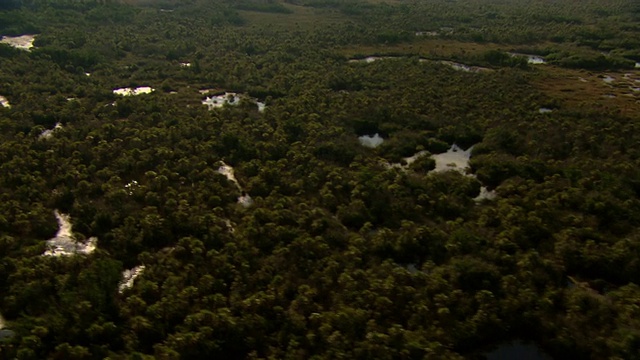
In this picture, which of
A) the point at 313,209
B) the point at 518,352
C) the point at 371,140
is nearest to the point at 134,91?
the point at 371,140

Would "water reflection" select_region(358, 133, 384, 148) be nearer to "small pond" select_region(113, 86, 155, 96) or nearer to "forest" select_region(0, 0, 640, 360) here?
"forest" select_region(0, 0, 640, 360)

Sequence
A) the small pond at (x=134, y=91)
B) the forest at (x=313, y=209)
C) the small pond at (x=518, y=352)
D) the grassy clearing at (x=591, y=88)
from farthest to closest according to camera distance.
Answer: the small pond at (x=134, y=91) < the grassy clearing at (x=591, y=88) < the small pond at (x=518, y=352) < the forest at (x=313, y=209)

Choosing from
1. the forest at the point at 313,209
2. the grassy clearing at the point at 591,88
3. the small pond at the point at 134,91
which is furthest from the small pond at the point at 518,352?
the small pond at the point at 134,91

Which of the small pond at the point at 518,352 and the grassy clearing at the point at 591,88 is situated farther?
the grassy clearing at the point at 591,88

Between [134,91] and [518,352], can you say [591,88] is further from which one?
[134,91]

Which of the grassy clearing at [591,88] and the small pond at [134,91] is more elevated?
the grassy clearing at [591,88]

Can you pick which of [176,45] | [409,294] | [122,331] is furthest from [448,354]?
[176,45]

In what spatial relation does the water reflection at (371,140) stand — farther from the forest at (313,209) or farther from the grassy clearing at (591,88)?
the grassy clearing at (591,88)

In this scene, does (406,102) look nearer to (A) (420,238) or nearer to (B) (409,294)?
(A) (420,238)

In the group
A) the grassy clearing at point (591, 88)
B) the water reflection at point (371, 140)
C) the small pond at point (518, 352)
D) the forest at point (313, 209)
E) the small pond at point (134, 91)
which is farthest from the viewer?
the small pond at point (134, 91)
